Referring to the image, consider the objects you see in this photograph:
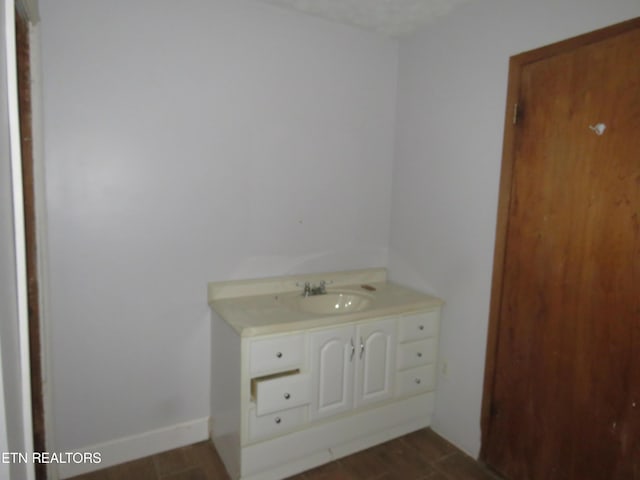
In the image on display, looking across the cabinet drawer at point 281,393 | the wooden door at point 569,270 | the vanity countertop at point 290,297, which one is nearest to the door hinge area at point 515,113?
the wooden door at point 569,270

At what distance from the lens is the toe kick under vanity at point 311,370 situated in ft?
5.86

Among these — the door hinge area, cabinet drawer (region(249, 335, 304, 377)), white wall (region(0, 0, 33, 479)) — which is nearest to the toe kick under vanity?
cabinet drawer (region(249, 335, 304, 377))

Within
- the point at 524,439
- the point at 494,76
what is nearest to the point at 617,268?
the point at 524,439

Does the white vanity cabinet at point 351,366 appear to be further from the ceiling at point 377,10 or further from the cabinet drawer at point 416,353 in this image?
the ceiling at point 377,10

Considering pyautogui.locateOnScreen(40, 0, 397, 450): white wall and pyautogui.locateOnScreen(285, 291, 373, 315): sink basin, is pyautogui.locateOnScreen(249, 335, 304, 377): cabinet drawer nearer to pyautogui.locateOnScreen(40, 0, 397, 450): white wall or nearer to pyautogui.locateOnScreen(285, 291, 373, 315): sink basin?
pyautogui.locateOnScreen(285, 291, 373, 315): sink basin

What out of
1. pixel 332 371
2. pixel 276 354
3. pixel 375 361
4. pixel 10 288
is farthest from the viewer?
pixel 375 361

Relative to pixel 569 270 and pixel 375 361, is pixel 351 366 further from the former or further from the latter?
pixel 569 270

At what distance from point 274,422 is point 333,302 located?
32.3 inches

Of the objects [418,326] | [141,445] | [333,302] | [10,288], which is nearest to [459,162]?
[418,326]

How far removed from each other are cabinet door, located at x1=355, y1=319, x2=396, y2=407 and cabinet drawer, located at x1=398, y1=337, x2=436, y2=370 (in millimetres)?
61

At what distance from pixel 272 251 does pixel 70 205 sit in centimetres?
104

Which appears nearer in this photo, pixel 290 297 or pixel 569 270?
pixel 569 270

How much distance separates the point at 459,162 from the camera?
217cm

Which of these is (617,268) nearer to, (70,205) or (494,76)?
(494,76)
